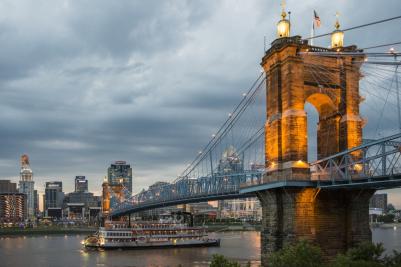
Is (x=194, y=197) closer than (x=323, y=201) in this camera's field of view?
No

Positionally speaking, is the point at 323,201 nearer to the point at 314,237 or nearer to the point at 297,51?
the point at 314,237

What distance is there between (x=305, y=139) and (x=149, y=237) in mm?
69254

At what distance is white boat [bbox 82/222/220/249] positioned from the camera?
108438 mm

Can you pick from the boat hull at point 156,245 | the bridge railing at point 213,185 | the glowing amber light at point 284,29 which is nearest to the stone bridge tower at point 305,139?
the glowing amber light at point 284,29

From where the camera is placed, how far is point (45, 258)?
89.8m

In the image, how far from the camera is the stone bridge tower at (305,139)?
152 ft

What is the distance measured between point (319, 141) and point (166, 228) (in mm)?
64841

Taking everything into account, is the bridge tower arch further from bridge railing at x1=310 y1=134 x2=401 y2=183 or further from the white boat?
the white boat

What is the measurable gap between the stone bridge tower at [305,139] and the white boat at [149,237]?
62410mm

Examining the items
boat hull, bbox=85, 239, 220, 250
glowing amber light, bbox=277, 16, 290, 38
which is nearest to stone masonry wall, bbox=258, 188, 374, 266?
glowing amber light, bbox=277, 16, 290, 38

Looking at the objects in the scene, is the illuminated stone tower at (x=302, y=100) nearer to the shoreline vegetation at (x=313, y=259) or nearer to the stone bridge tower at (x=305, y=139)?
the stone bridge tower at (x=305, y=139)

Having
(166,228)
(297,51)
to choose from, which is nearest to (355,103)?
(297,51)

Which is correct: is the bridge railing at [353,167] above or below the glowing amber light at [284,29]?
below

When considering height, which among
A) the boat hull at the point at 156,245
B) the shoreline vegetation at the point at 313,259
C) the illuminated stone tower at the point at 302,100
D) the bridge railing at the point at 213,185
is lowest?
the boat hull at the point at 156,245
